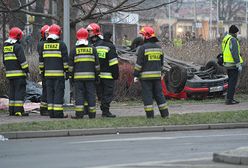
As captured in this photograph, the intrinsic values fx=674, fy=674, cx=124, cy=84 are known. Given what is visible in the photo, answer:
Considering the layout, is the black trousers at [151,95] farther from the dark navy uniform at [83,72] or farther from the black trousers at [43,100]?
the black trousers at [43,100]

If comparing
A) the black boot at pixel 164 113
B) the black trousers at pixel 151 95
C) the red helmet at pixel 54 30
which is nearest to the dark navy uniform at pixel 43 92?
the red helmet at pixel 54 30

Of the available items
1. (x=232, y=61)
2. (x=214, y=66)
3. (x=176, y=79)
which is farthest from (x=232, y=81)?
(x=214, y=66)

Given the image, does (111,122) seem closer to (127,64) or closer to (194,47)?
→ (127,64)

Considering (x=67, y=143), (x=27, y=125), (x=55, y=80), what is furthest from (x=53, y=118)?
(x=67, y=143)

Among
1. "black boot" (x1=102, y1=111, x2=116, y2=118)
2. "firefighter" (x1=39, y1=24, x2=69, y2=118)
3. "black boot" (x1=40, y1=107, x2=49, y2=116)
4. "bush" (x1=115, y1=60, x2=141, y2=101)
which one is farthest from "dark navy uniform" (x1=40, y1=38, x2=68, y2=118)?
"bush" (x1=115, y1=60, x2=141, y2=101)

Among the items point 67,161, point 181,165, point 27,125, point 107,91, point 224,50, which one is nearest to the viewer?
point 181,165

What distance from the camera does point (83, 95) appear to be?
15.0 metres

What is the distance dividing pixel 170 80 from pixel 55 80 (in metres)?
5.25

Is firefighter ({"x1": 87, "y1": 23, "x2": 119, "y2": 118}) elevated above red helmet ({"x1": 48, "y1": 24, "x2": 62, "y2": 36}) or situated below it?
below

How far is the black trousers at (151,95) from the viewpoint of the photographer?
14656 millimetres

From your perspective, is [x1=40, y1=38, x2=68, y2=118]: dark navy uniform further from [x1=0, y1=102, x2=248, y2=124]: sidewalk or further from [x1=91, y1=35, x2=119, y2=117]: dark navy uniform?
[x1=91, y1=35, x2=119, y2=117]: dark navy uniform

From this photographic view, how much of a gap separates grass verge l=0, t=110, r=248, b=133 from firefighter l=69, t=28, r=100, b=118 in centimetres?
55

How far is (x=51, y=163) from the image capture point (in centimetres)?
942

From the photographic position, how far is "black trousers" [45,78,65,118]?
15.3 metres
